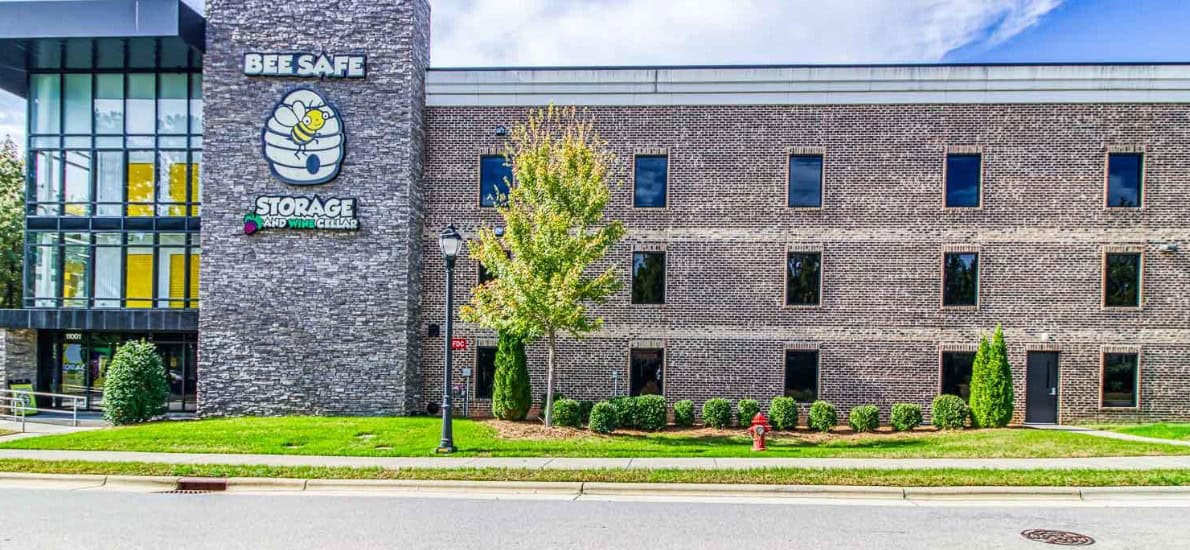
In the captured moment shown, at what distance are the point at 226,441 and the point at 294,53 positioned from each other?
386 inches

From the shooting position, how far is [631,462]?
39.9 ft

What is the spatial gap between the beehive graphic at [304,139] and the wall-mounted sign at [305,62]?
0.61m

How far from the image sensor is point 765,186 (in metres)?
19.1

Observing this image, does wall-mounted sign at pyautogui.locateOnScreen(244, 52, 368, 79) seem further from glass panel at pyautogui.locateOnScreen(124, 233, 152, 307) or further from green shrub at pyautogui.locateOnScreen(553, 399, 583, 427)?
green shrub at pyautogui.locateOnScreen(553, 399, 583, 427)

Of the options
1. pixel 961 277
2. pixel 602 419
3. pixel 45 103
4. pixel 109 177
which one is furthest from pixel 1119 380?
pixel 45 103

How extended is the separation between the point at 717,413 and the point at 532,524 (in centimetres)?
993

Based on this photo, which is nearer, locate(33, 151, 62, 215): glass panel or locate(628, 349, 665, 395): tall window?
locate(628, 349, 665, 395): tall window

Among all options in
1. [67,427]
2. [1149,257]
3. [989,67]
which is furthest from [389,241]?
[1149,257]

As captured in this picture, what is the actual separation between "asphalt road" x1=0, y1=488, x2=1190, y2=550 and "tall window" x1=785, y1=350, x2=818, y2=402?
9274mm

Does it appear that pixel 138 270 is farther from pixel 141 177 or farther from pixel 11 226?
pixel 11 226

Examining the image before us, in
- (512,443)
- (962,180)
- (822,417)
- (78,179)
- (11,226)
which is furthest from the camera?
(11,226)

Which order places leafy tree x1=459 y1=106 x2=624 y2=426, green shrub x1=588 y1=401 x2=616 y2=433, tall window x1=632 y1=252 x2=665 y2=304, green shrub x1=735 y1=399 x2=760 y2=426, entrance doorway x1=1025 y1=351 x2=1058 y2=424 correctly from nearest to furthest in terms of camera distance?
1. leafy tree x1=459 y1=106 x2=624 y2=426
2. green shrub x1=588 y1=401 x2=616 y2=433
3. green shrub x1=735 y1=399 x2=760 y2=426
4. entrance doorway x1=1025 y1=351 x2=1058 y2=424
5. tall window x1=632 y1=252 x2=665 y2=304

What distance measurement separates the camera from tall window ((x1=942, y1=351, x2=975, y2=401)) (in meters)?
18.6

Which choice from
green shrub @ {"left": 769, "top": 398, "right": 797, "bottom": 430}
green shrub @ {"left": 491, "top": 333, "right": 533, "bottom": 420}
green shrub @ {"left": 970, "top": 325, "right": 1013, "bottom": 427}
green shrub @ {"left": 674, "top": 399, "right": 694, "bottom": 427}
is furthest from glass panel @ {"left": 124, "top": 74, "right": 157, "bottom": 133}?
green shrub @ {"left": 970, "top": 325, "right": 1013, "bottom": 427}
